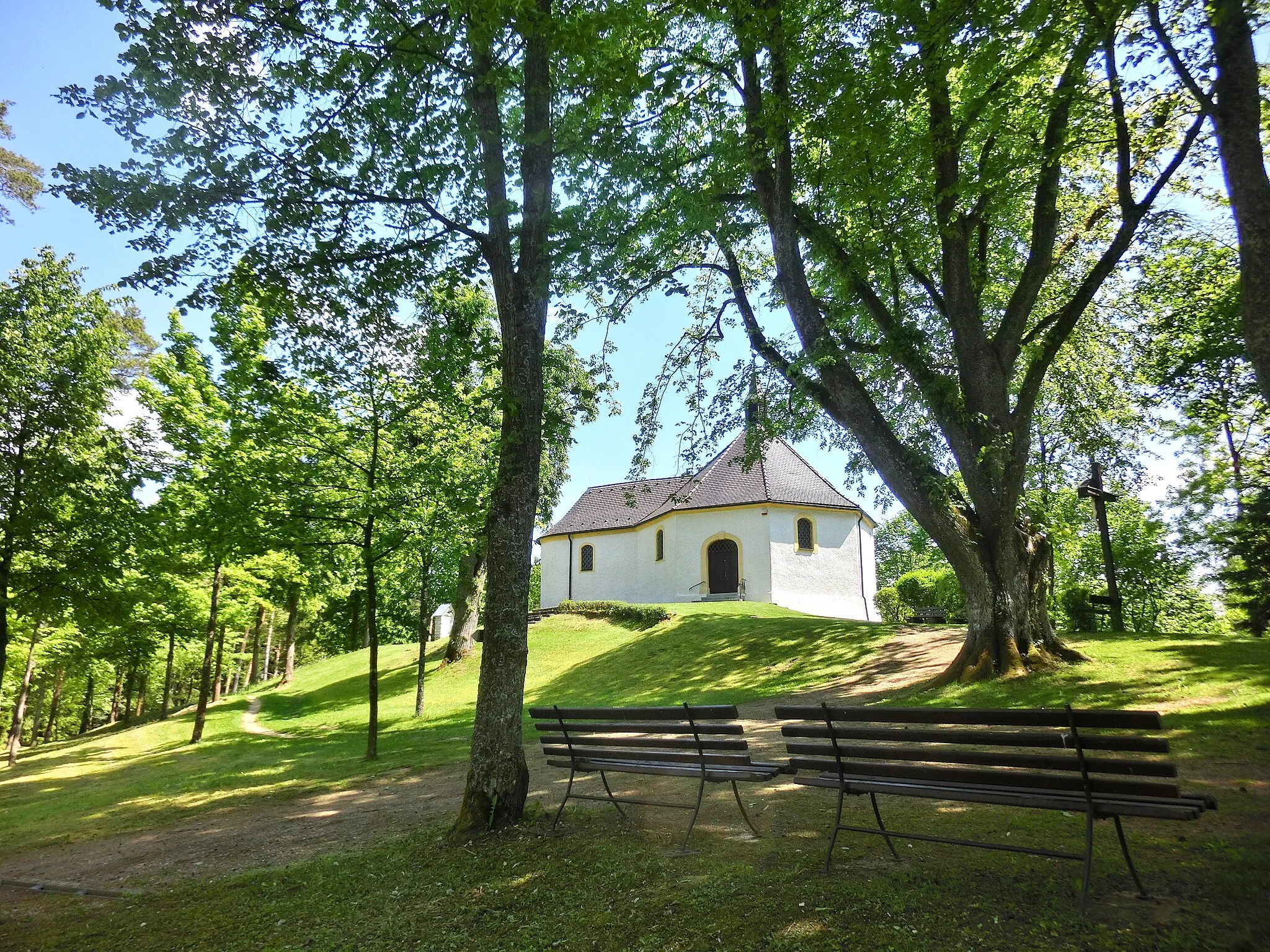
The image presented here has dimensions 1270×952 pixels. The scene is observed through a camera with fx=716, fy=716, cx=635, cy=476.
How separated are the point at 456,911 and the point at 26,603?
12.2 meters

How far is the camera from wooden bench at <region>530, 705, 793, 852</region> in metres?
5.42

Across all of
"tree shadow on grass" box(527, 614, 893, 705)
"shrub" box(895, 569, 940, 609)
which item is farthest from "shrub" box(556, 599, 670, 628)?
"shrub" box(895, 569, 940, 609)

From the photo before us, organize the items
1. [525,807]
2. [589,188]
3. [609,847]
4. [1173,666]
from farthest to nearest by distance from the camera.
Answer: [1173,666] < [589,188] < [525,807] < [609,847]

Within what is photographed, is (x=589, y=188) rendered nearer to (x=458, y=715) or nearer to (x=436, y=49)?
(x=436, y=49)

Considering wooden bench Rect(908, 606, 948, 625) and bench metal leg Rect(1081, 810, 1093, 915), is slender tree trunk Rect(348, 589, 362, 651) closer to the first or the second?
wooden bench Rect(908, 606, 948, 625)

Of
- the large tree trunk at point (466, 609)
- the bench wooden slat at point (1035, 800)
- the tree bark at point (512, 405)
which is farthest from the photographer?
the large tree trunk at point (466, 609)

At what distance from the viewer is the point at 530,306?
7184mm

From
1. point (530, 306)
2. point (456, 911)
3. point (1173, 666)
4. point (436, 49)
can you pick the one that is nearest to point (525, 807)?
point (456, 911)

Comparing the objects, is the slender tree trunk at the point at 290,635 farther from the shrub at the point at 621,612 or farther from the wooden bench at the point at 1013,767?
the wooden bench at the point at 1013,767

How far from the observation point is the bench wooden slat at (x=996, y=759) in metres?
3.82

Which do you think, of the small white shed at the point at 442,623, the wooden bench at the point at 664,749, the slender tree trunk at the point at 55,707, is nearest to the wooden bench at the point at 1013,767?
the wooden bench at the point at 664,749

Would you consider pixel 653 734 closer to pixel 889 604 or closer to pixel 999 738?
pixel 999 738

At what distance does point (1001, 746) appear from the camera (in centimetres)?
448

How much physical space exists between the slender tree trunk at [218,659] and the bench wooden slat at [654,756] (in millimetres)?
20923
